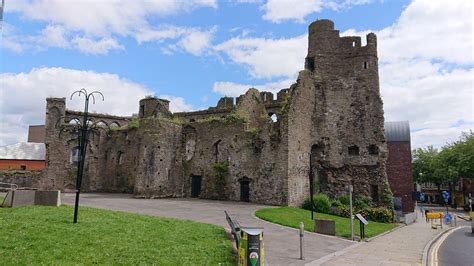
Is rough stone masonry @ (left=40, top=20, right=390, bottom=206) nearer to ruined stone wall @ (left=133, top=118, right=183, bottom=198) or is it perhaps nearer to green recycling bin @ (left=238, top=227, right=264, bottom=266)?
ruined stone wall @ (left=133, top=118, right=183, bottom=198)

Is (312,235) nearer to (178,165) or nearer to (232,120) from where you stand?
(232,120)

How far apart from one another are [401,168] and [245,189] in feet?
79.8

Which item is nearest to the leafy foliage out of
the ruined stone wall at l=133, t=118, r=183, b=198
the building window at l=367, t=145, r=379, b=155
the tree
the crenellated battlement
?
the tree

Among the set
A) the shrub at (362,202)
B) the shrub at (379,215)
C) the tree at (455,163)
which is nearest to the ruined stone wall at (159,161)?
the shrub at (362,202)

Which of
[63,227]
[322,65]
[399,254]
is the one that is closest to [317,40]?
[322,65]

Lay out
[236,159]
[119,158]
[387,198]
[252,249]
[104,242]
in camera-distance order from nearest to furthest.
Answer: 1. [252,249]
2. [104,242]
3. [236,159]
4. [387,198]
5. [119,158]

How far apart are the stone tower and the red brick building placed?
12320 mm

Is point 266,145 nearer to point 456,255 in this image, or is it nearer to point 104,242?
point 456,255

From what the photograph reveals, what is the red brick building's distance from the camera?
137 ft

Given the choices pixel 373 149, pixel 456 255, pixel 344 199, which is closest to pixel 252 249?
pixel 456 255

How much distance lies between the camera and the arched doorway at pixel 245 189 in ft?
95.4

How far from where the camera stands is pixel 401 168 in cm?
4328

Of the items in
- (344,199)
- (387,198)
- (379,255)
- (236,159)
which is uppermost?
(236,159)

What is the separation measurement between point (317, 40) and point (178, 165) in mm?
18528
